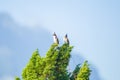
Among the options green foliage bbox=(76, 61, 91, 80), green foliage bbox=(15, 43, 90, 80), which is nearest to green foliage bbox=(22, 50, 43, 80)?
green foliage bbox=(15, 43, 90, 80)

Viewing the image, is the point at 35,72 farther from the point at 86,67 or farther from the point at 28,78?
the point at 86,67

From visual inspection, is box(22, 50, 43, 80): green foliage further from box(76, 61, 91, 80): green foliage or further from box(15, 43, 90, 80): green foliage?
box(76, 61, 91, 80): green foliage

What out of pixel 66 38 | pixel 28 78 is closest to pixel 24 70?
pixel 28 78

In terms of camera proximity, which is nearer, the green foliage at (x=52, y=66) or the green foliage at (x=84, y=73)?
the green foliage at (x=52, y=66)

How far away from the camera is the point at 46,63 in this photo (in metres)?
49.5

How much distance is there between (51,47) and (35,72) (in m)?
2.26

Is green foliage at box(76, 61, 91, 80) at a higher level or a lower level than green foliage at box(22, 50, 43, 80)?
lower

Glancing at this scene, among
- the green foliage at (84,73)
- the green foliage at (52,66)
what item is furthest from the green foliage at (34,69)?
the green foliage at (84,73)

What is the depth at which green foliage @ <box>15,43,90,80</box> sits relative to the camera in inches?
1941

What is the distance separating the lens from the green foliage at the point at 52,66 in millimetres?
49312

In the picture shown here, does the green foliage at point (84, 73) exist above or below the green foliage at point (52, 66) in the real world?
below

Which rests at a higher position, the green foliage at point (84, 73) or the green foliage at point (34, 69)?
the green foliage at point (34, 69)

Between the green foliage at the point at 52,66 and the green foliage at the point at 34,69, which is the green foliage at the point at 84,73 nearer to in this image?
the green foliage at the point at 52,66

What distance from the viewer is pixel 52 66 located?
1937 inches
